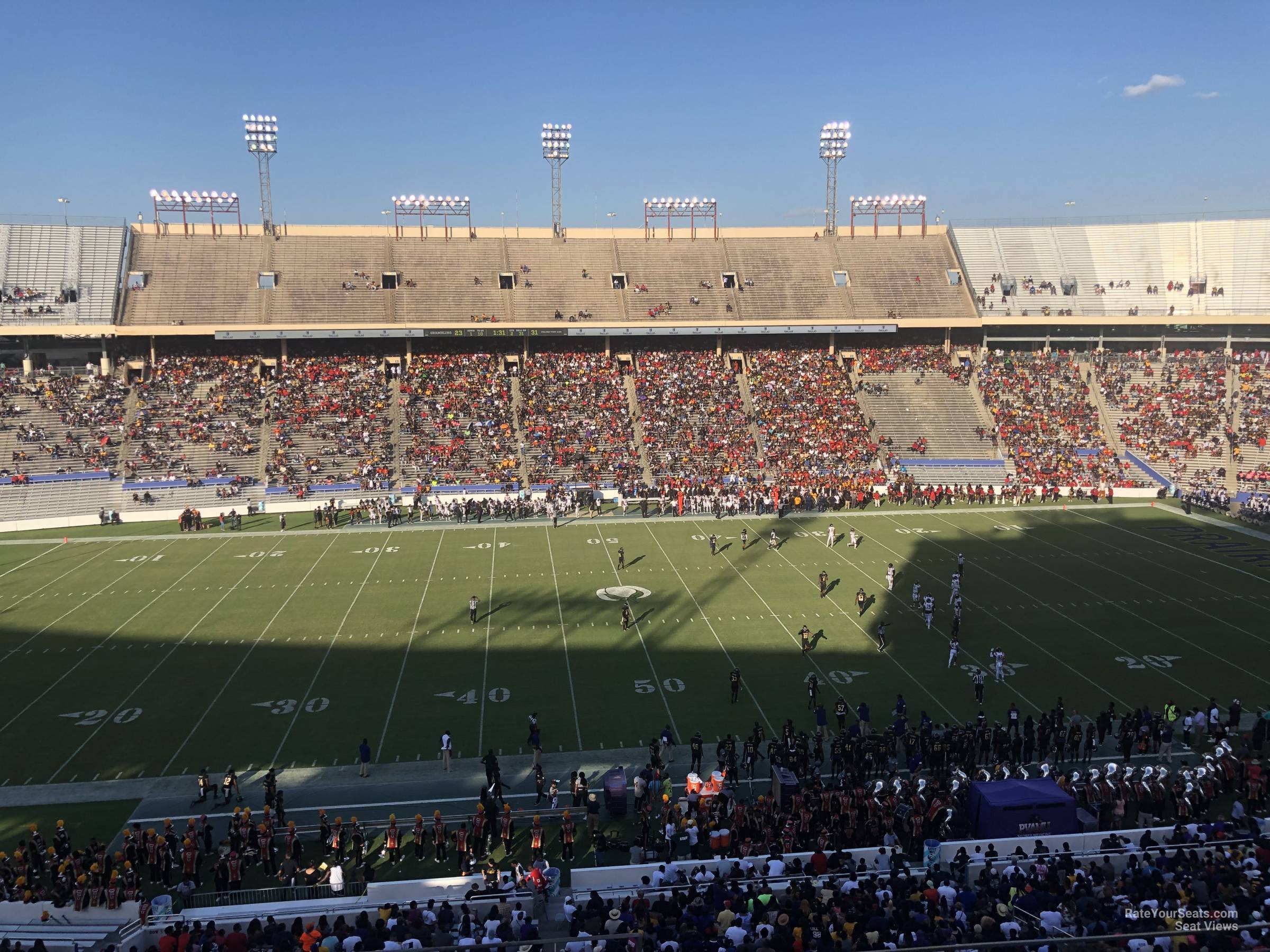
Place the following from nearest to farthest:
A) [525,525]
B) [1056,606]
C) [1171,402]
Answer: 1. [1056,606]
2. [525,525]
3. [1171,402]

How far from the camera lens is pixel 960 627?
27.8m

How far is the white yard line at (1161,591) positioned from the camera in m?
25.5

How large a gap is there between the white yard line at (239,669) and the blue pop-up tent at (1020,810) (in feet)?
51.7

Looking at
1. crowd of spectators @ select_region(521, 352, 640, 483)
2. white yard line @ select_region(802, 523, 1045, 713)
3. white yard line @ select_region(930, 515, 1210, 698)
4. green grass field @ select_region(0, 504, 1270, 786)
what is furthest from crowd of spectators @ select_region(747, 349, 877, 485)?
white yard line @ select_region(802, 523, 1045, 713)

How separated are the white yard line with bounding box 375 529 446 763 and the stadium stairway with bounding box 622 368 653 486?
12.4m

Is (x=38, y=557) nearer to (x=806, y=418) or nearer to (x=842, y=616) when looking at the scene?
(x=842, y=616)

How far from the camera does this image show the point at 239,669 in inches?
Answer: 990

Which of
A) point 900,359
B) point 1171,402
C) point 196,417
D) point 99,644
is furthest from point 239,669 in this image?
point 1171,402

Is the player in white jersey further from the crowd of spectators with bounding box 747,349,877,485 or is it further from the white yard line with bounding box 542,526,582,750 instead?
the crowd of spectators with bounding box 747,349,877,485

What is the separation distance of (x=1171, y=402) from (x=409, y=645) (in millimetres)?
47955

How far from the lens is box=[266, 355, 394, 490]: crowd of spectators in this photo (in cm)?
4734

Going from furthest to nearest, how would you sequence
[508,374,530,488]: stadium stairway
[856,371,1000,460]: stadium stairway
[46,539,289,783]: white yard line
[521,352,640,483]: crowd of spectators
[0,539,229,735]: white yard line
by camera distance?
[856,371,1000,460]: stadium stairway, [521,352,640,483]: crowd of spectators, [508,374,530,488]: stadium stairway, [0,539,229,735]: white yard line, [46,539,289,783]: white yard line

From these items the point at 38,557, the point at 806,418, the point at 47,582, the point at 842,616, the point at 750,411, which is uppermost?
the point at 750,411

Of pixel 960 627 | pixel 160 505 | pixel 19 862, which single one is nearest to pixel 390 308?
pixel 160 505
